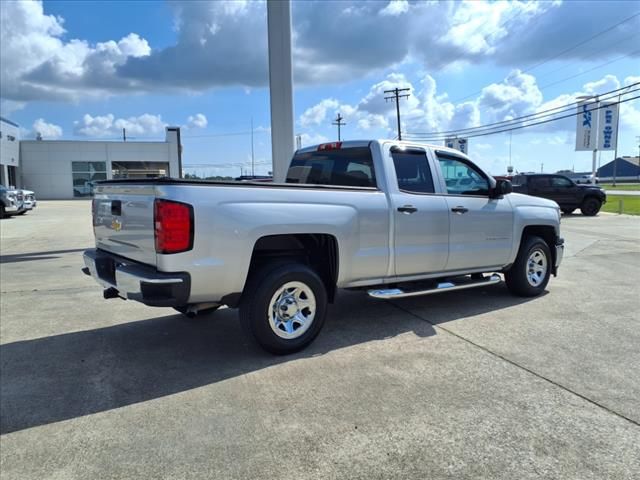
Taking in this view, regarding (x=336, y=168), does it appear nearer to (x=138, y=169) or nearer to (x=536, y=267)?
(x=536, y=267)

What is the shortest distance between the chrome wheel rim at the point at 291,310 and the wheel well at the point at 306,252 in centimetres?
33

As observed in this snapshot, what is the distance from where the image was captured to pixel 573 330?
5.27 metres

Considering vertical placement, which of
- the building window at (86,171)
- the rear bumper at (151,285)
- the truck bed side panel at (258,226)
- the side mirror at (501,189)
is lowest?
the rear bumper at (151,285)

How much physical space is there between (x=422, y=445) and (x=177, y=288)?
2.07m

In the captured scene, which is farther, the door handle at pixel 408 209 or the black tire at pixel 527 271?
the black tire at pixel 527 271

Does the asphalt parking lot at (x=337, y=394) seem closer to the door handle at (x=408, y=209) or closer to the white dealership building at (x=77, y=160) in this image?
the door handle at (x=408, y=209)

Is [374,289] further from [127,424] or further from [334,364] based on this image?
[127,424]

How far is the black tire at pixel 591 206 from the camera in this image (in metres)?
22.5

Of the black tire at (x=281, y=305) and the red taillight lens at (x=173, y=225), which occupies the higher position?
the red taillight lens at (x=173, y=225)

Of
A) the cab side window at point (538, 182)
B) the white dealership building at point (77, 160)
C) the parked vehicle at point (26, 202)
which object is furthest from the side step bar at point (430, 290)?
the white dealership building at point (77, 160)

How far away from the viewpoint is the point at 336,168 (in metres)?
5.73

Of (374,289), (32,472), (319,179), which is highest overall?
(319,179)

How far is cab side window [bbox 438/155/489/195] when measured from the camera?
232 inches

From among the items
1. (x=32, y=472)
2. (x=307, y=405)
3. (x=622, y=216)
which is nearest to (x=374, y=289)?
(x=307, y=405)
